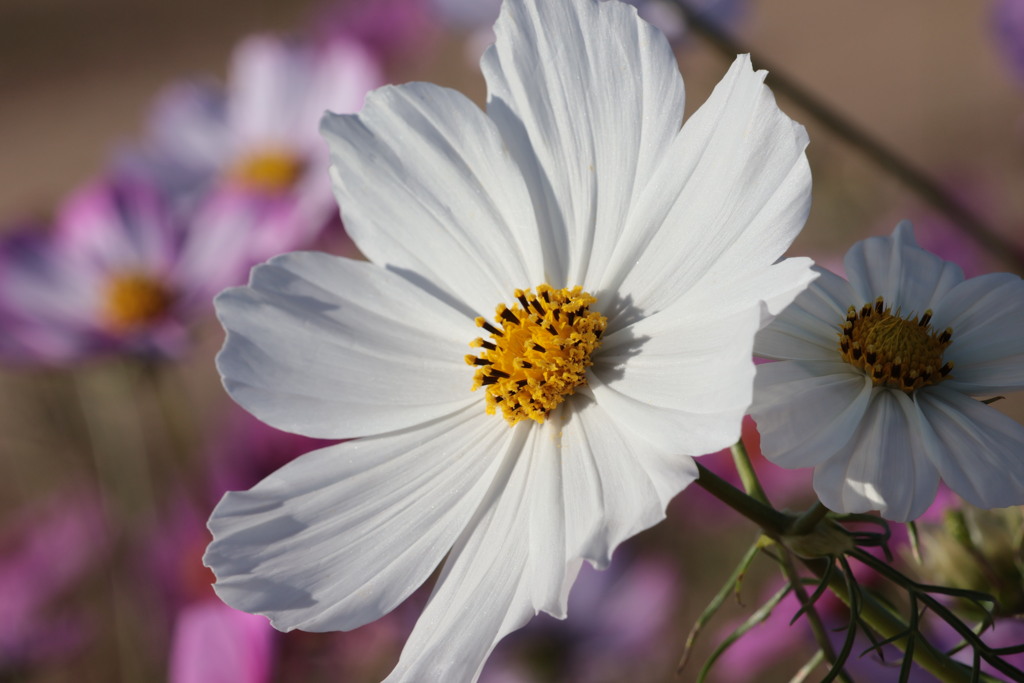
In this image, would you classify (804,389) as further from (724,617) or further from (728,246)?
(724,617)

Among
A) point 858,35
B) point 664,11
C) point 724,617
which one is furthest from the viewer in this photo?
point 858,35

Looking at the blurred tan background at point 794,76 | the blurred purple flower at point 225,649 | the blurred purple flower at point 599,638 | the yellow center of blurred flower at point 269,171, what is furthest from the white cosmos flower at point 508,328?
the yellow center of blurred flower at point 269,171

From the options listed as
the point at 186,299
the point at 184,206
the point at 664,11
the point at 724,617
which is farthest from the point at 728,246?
the point at 724,617

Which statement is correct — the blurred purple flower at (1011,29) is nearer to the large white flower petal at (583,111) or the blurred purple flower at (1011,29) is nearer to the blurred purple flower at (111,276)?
the large white flower petal at (583,111)

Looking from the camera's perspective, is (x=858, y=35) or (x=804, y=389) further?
(x=858, y=35)

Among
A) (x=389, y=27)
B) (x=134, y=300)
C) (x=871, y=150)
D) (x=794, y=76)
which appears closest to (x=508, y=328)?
(x=871, y=150)

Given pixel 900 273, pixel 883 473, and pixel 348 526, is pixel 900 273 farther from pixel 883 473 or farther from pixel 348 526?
pixel 348 526

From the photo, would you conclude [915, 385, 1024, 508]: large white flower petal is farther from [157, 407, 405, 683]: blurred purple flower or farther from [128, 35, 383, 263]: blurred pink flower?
[128, 35, 383, 263]: blurred pink flower
